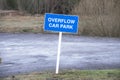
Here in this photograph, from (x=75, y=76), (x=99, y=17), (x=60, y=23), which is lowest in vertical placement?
(x=99, y=17)

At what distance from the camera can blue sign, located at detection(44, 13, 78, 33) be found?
938 centimetres

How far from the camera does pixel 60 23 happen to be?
944cm

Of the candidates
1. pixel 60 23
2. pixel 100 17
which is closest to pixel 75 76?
pixel 60 23

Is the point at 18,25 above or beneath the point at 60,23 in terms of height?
beneath

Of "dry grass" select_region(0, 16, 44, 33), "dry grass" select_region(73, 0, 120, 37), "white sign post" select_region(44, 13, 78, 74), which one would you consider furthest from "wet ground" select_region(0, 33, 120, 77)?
"dry grass" select_region(0, 16, 44, 33)

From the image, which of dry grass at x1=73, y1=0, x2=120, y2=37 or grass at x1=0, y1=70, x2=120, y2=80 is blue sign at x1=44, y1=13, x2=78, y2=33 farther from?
dry grass at x1=73, y1=0, x2=120, y2=37

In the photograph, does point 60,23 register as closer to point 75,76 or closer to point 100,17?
point 75,76

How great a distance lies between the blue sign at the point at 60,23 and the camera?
9383 mm

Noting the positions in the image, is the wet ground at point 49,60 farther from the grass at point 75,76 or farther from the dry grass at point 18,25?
the dry grass at point 18,25

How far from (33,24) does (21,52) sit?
39.3 ft

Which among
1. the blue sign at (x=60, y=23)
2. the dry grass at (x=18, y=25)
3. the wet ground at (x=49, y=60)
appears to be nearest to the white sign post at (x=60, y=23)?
the blue sign at (x=60, y=23)

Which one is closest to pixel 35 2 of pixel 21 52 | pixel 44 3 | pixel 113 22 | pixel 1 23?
pixel 44 3

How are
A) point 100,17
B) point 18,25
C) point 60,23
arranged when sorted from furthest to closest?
point 18,25 → point 100,17 → point 60,23

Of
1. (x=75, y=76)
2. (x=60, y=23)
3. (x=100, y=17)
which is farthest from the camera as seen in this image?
(x=100, y=17)
